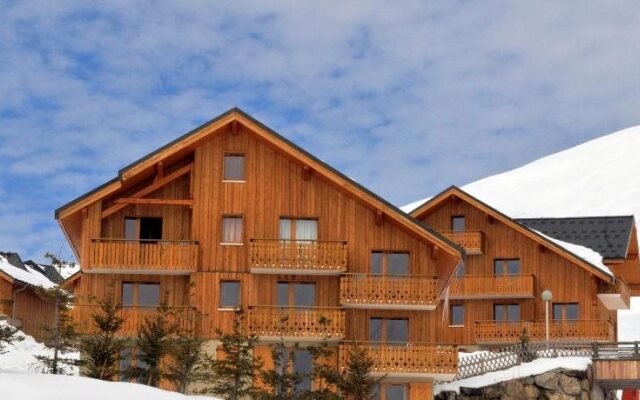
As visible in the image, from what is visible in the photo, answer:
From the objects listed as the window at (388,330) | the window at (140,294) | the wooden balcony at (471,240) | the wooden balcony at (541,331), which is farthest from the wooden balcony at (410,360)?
the wooden balcony at (471,240)

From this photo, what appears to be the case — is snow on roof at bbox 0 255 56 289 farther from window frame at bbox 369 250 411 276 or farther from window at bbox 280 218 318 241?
window frame at bbox 369 250 411 276

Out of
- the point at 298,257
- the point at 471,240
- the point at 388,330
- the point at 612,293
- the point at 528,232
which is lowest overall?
the point at 388,330

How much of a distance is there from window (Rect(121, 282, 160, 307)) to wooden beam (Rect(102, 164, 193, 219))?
114 inches

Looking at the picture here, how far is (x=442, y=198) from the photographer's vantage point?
222 ft

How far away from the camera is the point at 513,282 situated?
213 ft

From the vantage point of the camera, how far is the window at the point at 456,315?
67.0m

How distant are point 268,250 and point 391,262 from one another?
496 centimetres

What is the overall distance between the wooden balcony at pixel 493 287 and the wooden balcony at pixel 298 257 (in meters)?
19.3

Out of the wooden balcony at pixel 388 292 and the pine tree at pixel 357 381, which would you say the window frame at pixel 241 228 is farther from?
the pine tree at pixel 357 381

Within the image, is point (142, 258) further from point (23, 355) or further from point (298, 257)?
point (23, 355)

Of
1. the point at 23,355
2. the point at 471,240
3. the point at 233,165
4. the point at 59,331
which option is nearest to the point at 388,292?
the point at 233,165

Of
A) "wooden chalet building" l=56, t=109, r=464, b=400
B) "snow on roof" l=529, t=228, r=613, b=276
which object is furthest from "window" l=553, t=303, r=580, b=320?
"wooden chalet building" l=56, t=109, r=464, b=400

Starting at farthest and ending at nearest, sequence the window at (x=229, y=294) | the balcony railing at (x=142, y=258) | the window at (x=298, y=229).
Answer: the window at (x=298, y=229)
the window at (x=229, y=294)
the balcony railing at (x=142, y=258)

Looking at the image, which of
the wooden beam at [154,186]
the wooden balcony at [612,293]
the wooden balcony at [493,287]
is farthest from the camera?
the wooden balcony at [612,293]
